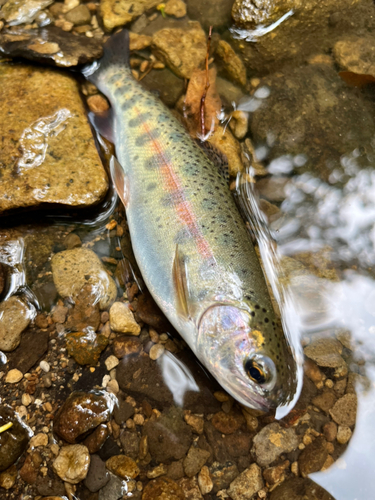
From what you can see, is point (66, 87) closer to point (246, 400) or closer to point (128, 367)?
point (128, 367)

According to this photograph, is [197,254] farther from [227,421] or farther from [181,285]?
[227,421]

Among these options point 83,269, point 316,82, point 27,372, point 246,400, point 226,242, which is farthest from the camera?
point 316,82

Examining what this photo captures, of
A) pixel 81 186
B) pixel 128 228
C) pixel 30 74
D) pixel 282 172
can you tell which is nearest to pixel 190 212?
pixel 128 228

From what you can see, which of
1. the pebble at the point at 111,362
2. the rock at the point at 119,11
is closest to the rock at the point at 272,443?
the pebble at the point at 111,362

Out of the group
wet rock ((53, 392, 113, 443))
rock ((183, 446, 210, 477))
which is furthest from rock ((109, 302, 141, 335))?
rock ((183, 446, 210, 477))

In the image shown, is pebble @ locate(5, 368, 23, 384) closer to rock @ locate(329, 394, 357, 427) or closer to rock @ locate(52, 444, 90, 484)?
rock @ locate(52, 444, 90, 484)

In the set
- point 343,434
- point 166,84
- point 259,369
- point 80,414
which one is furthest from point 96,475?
point 166,84
